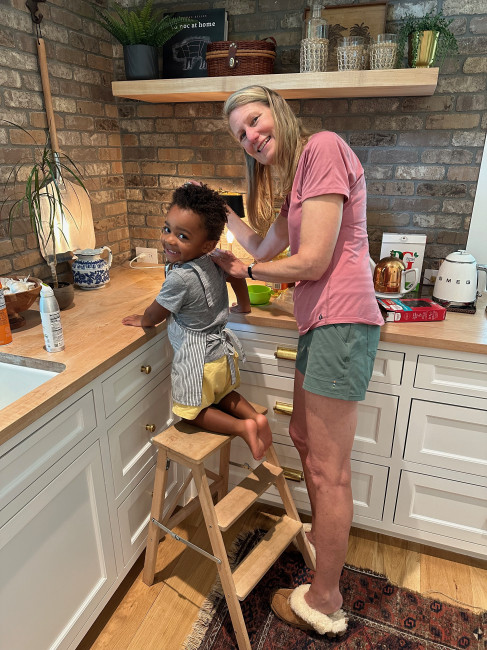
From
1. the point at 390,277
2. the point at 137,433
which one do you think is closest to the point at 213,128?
the point at 390,277

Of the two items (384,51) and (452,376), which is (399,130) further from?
(452,376)

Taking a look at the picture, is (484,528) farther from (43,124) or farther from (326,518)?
(43,124)

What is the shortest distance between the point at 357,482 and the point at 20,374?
1.31 m

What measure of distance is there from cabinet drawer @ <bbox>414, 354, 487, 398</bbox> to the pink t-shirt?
0.39 metres

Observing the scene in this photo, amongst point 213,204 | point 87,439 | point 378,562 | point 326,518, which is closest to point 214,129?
point 213,204

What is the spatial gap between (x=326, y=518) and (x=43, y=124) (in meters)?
1.81

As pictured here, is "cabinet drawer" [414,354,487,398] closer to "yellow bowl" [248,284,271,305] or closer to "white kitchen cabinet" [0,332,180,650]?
"yellow bowl" [248,284,271,305]

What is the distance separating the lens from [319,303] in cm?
131

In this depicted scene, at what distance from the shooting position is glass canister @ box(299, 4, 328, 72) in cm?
171

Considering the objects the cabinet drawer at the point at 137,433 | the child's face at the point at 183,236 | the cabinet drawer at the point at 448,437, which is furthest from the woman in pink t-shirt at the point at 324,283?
the cabinet drawer at the point at 137,433

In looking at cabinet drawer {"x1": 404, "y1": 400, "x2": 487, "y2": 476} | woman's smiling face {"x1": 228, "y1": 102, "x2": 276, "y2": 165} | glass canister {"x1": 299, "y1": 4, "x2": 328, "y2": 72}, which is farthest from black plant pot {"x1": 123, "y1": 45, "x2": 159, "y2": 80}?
cabinet drawer {"x1": 404, "y1": 400, "x2": 487, "y2": 476}

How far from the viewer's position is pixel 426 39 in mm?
1638

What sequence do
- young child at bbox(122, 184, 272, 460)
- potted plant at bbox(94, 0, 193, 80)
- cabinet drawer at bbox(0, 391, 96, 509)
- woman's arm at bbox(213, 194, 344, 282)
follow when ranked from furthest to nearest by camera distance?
potted plant at bbox(94, 0, 193, 80) → young child at bbox(122, 184, 272, 460) → woman's arm at bbox(213, 194, 344, 282) → cabinet drawer at bbox(0, 391, 96, 509)

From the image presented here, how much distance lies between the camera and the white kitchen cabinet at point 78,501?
1107 millimetres
